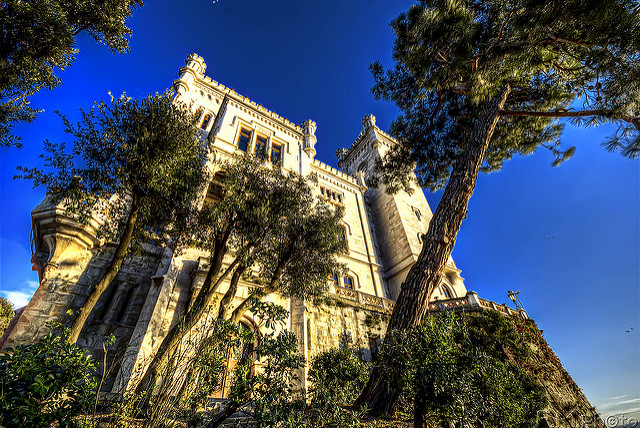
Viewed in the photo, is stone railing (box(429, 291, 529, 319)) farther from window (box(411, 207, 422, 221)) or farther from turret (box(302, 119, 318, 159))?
turret (box(302, 119, 318, 159))

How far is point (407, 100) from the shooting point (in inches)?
393

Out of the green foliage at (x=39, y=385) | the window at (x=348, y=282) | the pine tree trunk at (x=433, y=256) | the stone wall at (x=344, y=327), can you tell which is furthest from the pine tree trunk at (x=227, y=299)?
the window at (x=348, y=282)

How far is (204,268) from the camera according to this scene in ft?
34.2

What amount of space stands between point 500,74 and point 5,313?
36186mm

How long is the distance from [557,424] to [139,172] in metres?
16.5

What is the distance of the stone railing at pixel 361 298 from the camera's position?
547 inches

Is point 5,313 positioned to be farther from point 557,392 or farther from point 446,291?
point 557,392

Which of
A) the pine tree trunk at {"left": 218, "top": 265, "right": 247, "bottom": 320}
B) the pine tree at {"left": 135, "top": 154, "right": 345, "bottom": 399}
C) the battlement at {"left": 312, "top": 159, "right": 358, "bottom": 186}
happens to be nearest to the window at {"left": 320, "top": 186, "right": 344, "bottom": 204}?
the battlement at {"left": 312, "top": 159, "right": 358, "bottom": 186}

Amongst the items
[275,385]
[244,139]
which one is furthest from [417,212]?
[275,385]

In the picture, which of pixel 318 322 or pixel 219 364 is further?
pixel 318 322

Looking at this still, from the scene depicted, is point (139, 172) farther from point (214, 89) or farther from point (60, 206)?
point (214, 89)

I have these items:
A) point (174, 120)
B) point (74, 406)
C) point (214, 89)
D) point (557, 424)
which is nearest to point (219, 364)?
point (74, 406)

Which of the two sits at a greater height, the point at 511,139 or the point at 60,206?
the point at 511,139

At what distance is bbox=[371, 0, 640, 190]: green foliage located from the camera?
20.3 feet
